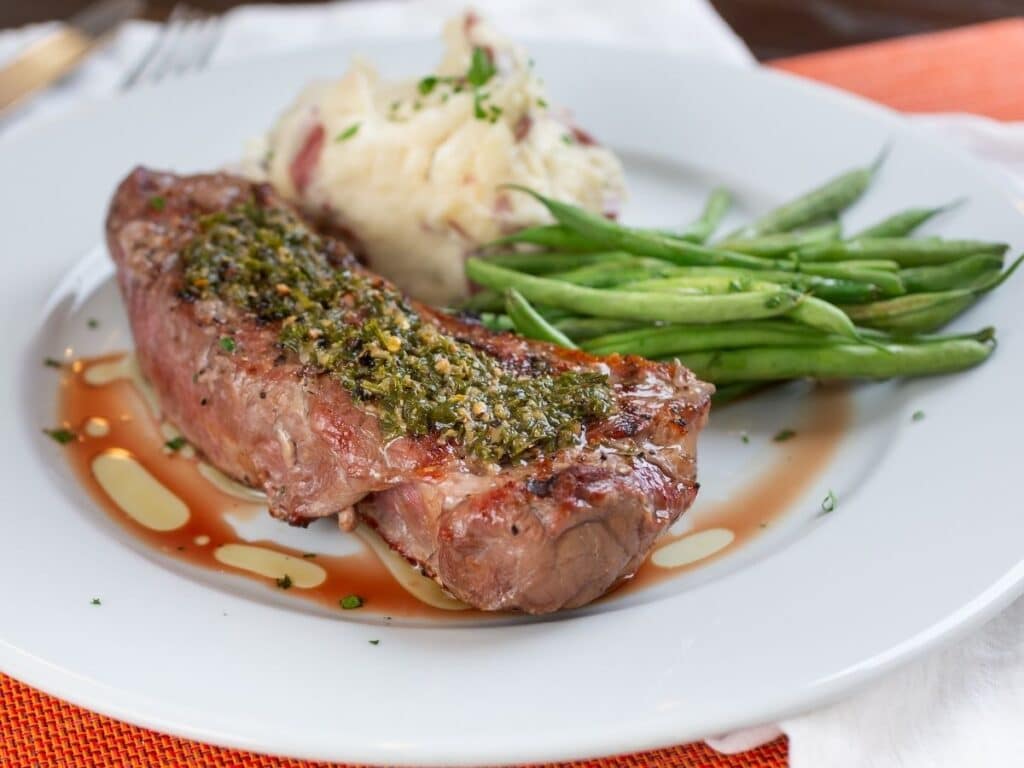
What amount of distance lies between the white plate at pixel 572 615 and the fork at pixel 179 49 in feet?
7.45

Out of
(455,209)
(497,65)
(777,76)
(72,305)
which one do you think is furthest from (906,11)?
(72,305)

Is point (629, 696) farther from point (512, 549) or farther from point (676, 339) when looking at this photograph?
point (676, 339)

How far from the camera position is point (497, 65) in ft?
19.3

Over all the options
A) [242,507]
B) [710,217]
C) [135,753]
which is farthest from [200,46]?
[135,753]

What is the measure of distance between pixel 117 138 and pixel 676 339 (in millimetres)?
3746

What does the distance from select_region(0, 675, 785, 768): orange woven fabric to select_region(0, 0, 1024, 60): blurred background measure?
23.4 feet

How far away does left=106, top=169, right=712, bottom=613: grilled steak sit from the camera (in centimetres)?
347

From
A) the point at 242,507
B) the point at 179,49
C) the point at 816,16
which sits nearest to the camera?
the point at 242,507

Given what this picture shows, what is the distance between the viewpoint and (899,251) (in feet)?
16.8

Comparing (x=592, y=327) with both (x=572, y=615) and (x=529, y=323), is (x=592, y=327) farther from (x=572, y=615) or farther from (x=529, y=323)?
(x=572, y=615)

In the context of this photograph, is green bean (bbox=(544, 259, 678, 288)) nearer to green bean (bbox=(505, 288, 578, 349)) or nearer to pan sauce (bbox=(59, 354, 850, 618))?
green bean (bbox=(505, 288, 578, 349))

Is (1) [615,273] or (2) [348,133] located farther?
(2) [348,133]

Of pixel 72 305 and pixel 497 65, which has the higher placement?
pixel 497 65

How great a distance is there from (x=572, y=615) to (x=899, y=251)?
2.50 metres
